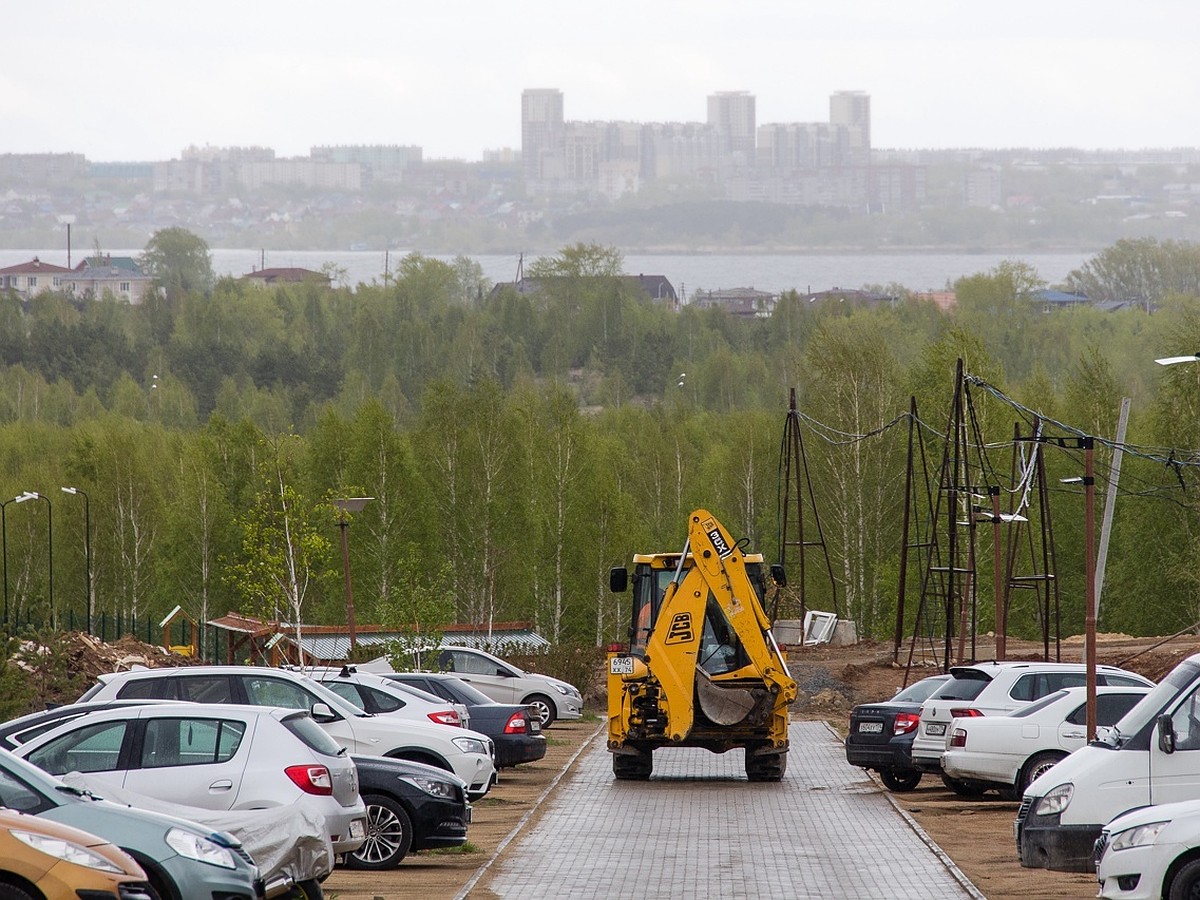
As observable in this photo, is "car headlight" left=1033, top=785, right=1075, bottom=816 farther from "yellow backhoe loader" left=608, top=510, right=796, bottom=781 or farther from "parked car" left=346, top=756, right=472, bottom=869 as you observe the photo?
"yellow backhoe loader" left=608, top=510, right=796, bottom=781

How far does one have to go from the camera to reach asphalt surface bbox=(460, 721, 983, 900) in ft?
48.9

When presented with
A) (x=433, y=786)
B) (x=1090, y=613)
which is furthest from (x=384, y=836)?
(x=1090, y=613)

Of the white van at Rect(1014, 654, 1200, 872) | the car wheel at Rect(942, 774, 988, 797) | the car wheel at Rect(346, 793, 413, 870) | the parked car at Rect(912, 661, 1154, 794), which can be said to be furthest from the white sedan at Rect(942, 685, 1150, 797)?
the car wheel at Rect(346, 793, 413, 870)

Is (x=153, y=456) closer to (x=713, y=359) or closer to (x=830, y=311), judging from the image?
(x=713, y=359)

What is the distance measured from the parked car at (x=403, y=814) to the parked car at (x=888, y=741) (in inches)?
343

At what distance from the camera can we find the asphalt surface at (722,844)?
14898 mm

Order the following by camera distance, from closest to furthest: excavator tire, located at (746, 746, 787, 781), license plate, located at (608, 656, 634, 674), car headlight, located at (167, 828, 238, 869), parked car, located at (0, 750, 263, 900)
Result: parked car, located at (0, 750, 263, 900) < car headlight, located at (167, 828, 238, 869) < license plate, located at (608, 656, 634, 674) < excavator tire, located at (746, 746, 787, 781)

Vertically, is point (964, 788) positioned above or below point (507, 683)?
above

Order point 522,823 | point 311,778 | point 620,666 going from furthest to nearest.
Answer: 1. point 620,666
2. point 522,823
3. point 311,778

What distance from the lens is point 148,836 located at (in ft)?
35.9

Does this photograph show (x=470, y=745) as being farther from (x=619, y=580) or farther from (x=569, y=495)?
(x=569, y=495)

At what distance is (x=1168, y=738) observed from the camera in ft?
45.9

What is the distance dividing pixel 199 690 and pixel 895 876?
648 cm

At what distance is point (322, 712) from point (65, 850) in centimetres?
754
